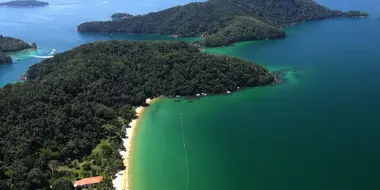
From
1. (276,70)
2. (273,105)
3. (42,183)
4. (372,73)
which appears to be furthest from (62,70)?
(372,73)

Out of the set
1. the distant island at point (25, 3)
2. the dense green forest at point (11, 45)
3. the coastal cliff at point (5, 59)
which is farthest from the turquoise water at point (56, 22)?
the distant island at point (25, 3)

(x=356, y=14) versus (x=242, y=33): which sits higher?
(x=356, y=14)

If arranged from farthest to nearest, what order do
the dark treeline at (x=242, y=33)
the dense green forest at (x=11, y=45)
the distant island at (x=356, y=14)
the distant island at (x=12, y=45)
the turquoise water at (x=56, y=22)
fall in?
the distant island at (x=356, y=14) → the dense green forest at (x=11, y=45) → the distant island at (x=12, y=45) → the dark treeline at (x=242, y=33) → the turquoise water at (x=56, y=22)

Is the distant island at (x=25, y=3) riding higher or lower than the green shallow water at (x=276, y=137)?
higher

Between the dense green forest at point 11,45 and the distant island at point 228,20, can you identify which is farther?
the distant island at point 228,20

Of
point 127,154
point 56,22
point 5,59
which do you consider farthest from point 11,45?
point 127,154

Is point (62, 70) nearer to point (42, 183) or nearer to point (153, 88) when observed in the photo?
point (153, 88)

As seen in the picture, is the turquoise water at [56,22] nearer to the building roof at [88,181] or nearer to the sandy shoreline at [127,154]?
the sandy shoreline at [127,154]

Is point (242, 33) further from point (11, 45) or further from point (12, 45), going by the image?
point (11, 45)
